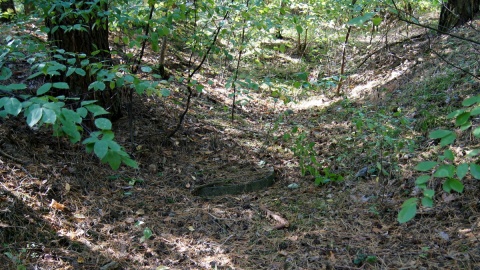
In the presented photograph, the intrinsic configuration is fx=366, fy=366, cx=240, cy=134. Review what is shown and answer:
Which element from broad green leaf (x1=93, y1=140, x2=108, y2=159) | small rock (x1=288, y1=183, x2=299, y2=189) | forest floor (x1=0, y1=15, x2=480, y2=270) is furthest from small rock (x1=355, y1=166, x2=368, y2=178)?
broad green leaf (x1=93, y1=140, x2=108, y2=159)

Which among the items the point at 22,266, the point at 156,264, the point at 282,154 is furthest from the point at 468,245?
the point at 22,266

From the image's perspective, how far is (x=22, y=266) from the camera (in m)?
2.47

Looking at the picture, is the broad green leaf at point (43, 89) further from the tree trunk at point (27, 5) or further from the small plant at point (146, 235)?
the tree trunk at point (27, 5)

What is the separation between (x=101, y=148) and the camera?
1403 millimetres

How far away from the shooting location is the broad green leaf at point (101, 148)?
4.49ft

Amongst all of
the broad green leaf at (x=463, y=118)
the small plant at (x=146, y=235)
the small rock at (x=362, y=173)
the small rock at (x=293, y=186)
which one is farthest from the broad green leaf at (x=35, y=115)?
the small rock at (x=362, y=173)

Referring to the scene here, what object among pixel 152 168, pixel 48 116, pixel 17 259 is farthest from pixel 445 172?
pixel 152 168

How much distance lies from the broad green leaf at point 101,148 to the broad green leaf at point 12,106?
14.0 inches

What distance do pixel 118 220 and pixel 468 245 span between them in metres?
2.83

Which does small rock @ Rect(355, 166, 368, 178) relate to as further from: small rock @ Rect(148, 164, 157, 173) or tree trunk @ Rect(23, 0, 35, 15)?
tree trunk @ Rect(23, 0, 35, 15)

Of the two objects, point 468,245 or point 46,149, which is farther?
point 46,149

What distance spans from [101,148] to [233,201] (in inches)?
103

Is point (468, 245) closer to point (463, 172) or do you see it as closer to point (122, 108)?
point (463, 172)

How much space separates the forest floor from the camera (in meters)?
2.81
